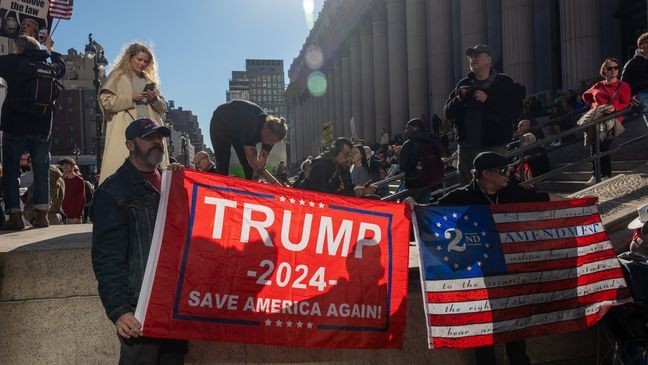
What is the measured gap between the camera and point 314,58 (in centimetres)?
6875

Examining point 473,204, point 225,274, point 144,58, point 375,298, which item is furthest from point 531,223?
point 144,58

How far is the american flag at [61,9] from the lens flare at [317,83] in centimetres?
4649

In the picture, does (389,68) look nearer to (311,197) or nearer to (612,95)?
(612,95)

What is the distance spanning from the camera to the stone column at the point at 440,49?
27.1 metres

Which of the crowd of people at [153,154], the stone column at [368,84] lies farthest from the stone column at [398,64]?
the crowd of people at [153,154]

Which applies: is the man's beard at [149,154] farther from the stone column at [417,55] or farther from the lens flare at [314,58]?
the lens flare at [314,58]

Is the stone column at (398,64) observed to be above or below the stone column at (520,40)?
above

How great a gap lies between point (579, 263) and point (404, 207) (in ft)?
4.84

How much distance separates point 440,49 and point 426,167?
2192 cm

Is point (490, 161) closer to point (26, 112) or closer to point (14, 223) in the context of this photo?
point (26, 112)

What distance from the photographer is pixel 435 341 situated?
150 inches

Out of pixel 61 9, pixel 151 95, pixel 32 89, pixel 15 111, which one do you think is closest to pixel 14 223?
pixel 15 111

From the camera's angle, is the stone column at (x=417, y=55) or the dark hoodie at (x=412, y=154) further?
the stone column at (x=417, y=55)

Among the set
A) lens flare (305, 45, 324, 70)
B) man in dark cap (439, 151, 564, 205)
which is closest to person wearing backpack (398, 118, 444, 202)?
man in dark cap (439, 151, 564, 205)
